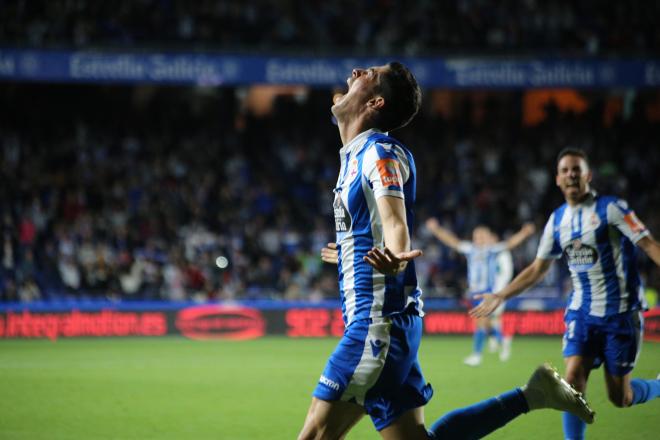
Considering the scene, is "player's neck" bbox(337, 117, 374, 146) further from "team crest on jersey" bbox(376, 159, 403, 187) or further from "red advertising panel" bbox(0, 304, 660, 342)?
"red advertising panel" bbox(0, 304, 660, 342)

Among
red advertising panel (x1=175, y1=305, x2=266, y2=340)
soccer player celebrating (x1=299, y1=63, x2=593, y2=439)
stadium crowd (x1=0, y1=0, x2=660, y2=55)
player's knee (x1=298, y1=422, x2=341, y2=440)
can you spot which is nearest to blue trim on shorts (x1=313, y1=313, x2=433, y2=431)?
soccer player celebrating (x1=299, y1=63, x2=593, y2=439)

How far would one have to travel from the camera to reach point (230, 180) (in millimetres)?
24812

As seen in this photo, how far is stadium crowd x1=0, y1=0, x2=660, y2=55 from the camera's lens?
2395cm

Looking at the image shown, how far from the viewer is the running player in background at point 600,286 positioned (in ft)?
22.7

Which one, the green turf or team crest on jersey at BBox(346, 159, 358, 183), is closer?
team crest on jersey at BBox(346, 159, 358, 183)

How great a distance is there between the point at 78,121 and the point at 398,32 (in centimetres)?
913

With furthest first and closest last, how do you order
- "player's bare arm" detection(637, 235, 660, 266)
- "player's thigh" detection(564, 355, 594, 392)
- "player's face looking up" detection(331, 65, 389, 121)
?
1. "player's thigh" detection(564, 355, 594, 392)
2. "player's bare arm" detection(637, 235, 660, 266)
3. "player's face looking up" detection(331, 65, 389, 121)

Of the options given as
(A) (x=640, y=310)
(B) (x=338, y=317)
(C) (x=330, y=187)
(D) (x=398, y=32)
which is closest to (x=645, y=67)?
(D) (x=398, y=32)

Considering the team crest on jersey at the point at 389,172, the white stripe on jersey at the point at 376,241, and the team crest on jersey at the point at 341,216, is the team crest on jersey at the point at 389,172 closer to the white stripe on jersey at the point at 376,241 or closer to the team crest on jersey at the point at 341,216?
the white stripe on jersey at the point at 376,241

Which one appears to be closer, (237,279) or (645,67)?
(237,279)

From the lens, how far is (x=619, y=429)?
27.4 ft

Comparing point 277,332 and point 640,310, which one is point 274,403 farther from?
point 277,332

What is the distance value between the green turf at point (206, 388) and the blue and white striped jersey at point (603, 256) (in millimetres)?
1587

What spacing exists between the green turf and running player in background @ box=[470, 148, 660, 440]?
1.34m
